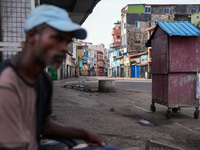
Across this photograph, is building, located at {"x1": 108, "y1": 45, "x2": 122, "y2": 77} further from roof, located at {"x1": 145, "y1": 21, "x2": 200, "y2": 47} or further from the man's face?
the man's face

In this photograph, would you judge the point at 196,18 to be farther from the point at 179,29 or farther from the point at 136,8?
the point at 179,29

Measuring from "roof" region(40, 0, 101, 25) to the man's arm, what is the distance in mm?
6495

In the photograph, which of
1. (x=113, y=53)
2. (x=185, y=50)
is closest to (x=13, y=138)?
(x=185, y=50)

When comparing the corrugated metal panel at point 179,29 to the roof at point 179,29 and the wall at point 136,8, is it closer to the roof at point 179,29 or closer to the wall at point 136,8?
the roof at point 179,29

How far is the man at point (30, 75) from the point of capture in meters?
0.95

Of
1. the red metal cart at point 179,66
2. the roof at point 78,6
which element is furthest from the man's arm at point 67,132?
the roof at point 78,6

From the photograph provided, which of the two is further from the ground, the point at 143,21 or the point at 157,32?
the point at 143,21

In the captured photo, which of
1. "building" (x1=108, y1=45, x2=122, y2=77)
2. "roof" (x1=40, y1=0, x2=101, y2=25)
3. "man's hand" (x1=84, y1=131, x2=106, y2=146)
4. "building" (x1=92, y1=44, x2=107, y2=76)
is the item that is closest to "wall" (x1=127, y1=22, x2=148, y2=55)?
"building" (x1=108, y1=45, x2=122, y2=77)

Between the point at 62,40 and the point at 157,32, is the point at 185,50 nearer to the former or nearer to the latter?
the point at 157,32

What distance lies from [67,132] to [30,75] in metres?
0.56

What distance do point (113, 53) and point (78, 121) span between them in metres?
58.9

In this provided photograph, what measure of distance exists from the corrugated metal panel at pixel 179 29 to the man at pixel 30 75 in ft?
17.1

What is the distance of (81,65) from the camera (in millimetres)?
74875

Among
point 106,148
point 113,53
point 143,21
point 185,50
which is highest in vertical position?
point 143,21
